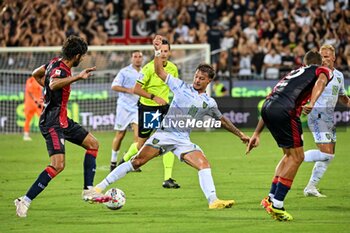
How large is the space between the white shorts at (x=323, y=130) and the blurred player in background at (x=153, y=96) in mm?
2267

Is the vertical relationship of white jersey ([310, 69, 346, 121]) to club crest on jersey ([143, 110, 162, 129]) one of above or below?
above

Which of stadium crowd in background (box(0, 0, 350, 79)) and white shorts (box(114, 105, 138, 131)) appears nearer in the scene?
white shorts (box(114, 105, 138, 131))

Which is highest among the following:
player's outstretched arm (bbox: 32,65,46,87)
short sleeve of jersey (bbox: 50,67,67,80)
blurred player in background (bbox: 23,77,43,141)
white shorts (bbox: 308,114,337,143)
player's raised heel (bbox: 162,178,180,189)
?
short sleeve of jersey (bbox: 50,67,67,80)

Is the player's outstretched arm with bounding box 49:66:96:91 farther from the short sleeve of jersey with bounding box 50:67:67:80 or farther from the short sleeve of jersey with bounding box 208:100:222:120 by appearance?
the short sleeve of jersey with bounding box 208:100:222:120

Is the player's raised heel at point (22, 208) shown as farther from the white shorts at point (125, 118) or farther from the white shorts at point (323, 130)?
the white shorts at point (125, 118)

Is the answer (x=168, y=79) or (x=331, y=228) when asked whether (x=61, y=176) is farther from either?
(x=331, y=228)

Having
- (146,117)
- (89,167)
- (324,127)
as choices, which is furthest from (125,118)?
(89,167)

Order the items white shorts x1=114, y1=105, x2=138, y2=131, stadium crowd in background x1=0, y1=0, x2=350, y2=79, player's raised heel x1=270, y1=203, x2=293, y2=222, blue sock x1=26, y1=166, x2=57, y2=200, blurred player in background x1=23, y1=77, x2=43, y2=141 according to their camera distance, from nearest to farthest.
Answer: player's raised heel x1=270, y1=203, x2=293, y2=222 < blue sock x1=26, y1=166, x2=57, y2=200 < white shorts x1=114, y1=105, x2=138, y2=131 < blurred player in background x1=23, y1=77, x2=43, y2=141 < stadium crowd in background x1=0, y1=0, x2=350, y2=79

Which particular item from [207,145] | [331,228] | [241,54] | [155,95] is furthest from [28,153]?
[331,228]

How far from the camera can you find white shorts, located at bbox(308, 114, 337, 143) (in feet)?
40.8

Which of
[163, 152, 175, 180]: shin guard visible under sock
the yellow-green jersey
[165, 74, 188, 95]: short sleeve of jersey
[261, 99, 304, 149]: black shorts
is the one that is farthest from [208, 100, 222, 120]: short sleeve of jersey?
the yellow-green jersey

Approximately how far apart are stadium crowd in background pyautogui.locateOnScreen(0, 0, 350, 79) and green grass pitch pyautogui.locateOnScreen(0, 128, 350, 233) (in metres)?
7.47

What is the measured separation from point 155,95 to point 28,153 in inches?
277

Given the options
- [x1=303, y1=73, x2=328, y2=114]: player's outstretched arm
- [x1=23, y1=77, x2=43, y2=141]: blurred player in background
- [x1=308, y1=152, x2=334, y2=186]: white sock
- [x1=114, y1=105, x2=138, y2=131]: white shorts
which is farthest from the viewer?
[x1=23, y1=77, x2=43, y2=141]: blurred player in background
